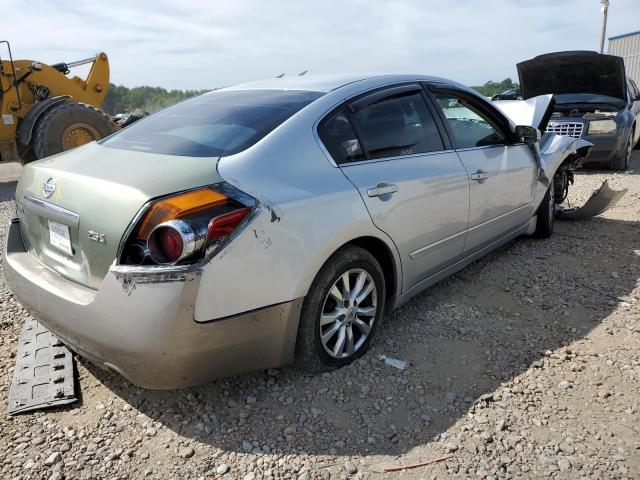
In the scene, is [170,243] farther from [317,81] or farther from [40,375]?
[317,81]

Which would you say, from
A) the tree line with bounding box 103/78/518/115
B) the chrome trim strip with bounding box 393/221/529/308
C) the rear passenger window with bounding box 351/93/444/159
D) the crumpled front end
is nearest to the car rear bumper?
the chrome trim strip with bounding box 393/221/529/308

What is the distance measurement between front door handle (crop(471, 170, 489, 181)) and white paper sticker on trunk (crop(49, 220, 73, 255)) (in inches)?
97.6

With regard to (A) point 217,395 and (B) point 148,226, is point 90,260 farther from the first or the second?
(A) point 217,395

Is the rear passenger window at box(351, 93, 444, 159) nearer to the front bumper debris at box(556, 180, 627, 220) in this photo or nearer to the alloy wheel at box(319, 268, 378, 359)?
the alloy wheel at box(319, 268, 378, 359)

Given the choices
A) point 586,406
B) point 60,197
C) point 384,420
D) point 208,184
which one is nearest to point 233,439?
point 384,420

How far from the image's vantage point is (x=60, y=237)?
2533 millimetres

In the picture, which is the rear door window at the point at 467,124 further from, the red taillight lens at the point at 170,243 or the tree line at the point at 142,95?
the tree line at the point at 142,95

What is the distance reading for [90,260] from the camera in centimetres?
234

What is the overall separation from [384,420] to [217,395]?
0.85m

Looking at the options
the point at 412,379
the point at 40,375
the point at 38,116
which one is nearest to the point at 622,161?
the point at 412,379

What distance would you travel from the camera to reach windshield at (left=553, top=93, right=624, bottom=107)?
29.5 feet

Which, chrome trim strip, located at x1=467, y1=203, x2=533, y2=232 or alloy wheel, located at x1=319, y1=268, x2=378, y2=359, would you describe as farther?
chrome trim strip, located at x1=467, y1=203, x2=533, y2=232

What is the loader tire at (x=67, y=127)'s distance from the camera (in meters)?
9.16

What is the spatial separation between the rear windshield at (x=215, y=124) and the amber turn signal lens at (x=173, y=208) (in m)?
0.36
